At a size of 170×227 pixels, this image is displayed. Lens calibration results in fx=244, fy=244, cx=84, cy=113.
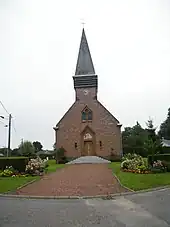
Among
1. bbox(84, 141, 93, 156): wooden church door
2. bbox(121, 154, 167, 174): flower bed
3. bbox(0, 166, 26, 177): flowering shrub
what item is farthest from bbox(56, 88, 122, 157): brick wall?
bbox(0, 166, 26, 177): flowering shrub

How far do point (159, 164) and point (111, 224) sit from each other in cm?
1272

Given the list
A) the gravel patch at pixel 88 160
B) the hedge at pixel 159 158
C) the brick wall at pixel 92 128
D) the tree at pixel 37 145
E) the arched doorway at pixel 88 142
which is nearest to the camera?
the hedge at pixel 159 158

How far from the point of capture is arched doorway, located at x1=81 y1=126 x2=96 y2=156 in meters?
35.5

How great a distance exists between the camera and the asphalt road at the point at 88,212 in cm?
556

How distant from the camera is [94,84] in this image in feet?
125

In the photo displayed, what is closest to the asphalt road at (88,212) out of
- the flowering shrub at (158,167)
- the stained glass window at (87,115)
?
the flowering shrub at (158,167)

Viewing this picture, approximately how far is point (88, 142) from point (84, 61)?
559 inches

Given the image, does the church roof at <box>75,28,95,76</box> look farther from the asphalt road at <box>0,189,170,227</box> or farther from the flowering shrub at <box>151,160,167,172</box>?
the asphalt road at <box>0,189,170,227</box>

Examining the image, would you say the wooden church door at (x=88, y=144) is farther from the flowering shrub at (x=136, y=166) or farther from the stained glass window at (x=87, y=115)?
the flowering shrub at (x=136, y=166)

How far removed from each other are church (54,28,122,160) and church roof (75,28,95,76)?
168cm

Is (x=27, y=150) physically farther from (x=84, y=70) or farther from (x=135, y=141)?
(x=135, y=141)

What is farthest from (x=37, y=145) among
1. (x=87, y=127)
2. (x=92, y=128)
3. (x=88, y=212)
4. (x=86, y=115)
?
(x=88, y=212)

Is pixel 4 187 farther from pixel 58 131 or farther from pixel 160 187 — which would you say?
pixel 58 131

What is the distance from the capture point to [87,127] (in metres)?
36.2
